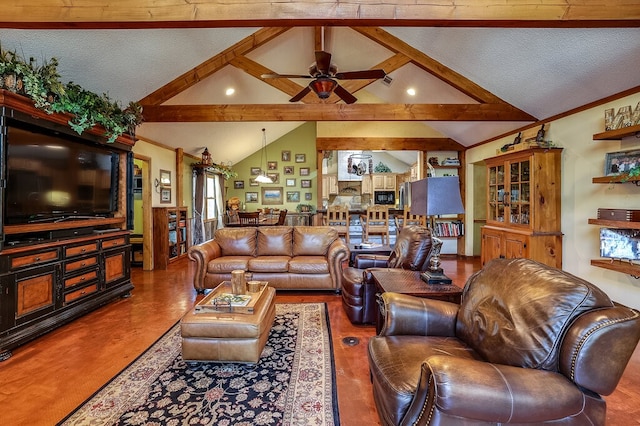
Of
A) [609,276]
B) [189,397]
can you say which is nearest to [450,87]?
[609,276]

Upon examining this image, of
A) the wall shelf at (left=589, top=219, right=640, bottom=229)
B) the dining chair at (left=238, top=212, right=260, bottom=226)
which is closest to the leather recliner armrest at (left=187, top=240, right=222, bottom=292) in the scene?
the dining chair at (left=238, top=212, right=260, bottom=226)

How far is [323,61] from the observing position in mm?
3125

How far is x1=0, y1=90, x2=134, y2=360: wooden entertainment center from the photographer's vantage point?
2.44m

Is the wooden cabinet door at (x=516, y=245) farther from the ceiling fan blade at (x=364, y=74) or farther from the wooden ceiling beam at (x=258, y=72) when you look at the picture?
the wooden ceiling beam at (x=258, y=72)

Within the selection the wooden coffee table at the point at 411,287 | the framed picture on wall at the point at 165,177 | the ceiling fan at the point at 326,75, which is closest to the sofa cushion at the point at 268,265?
the wooden coffee table at the point at 411,287

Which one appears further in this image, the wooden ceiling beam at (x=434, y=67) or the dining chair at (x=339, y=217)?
the dining chair at (x=339, y=217)

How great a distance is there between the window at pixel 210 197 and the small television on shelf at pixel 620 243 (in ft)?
25.0

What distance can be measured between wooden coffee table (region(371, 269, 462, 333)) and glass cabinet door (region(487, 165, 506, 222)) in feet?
9.47

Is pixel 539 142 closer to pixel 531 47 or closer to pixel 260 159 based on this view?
pixel 531 47

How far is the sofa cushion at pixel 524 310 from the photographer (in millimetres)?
1234

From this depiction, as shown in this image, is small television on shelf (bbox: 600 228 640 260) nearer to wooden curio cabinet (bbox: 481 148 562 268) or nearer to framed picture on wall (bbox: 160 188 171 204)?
wooden curio cabinet (bbox: 481 148 562 268)

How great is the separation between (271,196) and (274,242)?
5855 mm

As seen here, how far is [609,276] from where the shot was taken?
3584 millimetres

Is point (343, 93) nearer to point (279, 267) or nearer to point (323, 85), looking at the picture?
point (323, 85)
